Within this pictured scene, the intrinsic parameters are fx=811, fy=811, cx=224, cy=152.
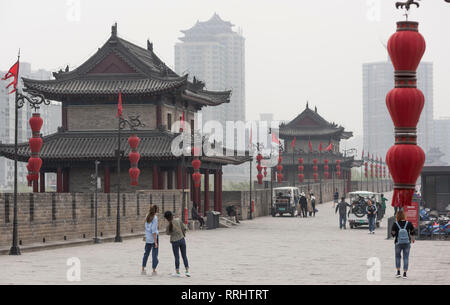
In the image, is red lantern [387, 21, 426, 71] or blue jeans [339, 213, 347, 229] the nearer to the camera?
red lantern [387, 21, 426, 71]

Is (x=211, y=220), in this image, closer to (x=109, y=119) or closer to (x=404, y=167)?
(x=109, y=119)

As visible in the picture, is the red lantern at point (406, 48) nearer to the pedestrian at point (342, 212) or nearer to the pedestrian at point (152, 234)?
the pedestrian at point (152, 234)

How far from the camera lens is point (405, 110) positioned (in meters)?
10.3

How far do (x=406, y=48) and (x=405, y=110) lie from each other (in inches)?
31.8

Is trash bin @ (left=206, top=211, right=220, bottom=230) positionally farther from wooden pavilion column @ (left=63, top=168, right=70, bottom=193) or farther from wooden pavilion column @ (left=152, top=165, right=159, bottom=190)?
wooden pavilion column @ (left=63, top=168, right=70, bottom=193)

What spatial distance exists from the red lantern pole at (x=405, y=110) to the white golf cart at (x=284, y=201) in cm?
5305

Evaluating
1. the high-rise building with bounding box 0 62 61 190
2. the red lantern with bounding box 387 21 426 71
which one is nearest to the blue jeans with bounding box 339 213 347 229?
the red lantern with bounding box 387 21 426 71

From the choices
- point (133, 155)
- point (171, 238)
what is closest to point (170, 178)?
point (133, 155)

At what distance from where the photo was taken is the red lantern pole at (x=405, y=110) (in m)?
10.3

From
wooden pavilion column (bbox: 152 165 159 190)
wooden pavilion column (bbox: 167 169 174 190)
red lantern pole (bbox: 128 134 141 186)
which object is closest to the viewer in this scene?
red lantern pole (bbox: 128 134 141 186)

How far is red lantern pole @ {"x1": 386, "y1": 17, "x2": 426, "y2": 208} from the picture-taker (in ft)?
33.7

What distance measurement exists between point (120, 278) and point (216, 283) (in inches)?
94.4

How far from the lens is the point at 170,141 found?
47719 mm

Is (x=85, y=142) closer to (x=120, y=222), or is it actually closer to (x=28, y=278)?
(x=120, y=222)
